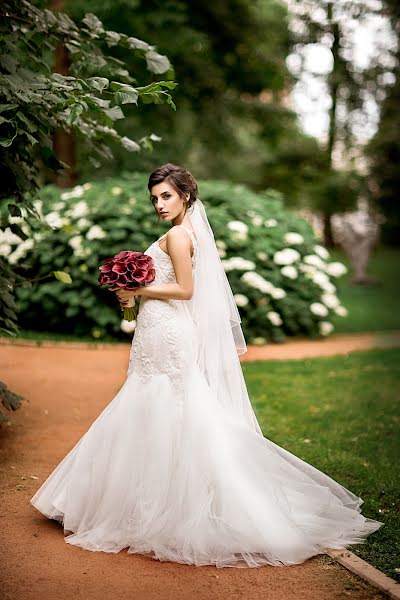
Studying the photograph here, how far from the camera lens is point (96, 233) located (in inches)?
408

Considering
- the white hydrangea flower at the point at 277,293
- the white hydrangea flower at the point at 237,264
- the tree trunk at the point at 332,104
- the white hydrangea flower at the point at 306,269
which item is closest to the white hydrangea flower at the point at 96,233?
the white hydrangea flower at the point at 237,264

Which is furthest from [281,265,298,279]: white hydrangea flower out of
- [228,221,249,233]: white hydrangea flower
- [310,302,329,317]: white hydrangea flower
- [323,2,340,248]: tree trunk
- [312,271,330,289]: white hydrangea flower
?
[323,2,340,248]: tree trunk

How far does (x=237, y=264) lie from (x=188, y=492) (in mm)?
6680

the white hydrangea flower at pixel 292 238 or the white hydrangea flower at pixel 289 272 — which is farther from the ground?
the white hydrangea flower at pixel 292 238

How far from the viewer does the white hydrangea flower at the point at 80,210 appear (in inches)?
423

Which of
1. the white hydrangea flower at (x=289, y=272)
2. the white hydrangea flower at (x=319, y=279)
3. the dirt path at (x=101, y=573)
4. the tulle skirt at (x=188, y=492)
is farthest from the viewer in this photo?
the white hydrangea flower at (x=319, y=279)

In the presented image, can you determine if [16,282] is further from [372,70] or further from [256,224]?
[372,70]

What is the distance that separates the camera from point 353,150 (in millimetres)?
31906

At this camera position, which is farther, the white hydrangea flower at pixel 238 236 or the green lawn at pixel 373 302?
the green lawn at pixel 373 302

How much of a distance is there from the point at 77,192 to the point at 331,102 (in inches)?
874

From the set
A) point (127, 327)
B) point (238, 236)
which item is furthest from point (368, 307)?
point (127, 327)

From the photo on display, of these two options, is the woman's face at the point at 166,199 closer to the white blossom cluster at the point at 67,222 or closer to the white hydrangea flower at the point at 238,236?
the white blossom cluster at the point at 67,222

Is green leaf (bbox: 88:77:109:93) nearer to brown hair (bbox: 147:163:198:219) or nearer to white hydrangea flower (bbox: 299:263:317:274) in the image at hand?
brown hair (bbox: 147:163:198:219)

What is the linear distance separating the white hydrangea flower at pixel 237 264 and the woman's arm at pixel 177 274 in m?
6.23
